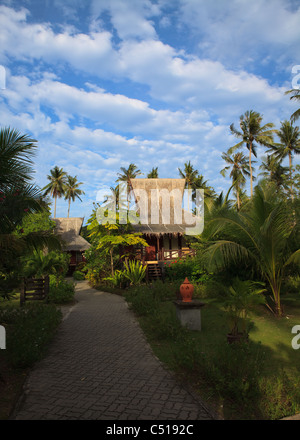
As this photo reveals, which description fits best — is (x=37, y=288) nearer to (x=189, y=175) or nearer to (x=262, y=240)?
(x=262, y=240)

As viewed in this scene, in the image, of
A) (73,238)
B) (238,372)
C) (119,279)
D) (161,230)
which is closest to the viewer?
(238,372)

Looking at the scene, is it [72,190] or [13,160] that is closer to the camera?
[13,160]

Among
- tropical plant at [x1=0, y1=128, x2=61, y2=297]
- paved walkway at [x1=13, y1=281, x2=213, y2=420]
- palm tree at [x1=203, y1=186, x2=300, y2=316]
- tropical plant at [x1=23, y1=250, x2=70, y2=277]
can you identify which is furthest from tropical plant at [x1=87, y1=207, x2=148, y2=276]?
tropical plant at [x1=0, y1=128, x2=61, y2=297]

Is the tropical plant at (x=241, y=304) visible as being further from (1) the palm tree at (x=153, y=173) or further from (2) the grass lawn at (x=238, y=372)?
(1) the palm tree at (x=153, y=173)

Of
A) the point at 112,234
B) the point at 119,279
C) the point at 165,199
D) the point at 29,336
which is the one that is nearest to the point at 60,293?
the point at 119,279

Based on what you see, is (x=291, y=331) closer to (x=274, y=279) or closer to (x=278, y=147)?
(x=274, y=279)

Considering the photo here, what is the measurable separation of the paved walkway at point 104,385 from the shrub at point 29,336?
256 mm

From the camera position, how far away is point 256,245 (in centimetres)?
891

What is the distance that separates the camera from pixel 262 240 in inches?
334

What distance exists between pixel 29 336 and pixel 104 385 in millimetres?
2104

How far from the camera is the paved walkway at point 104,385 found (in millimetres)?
3453

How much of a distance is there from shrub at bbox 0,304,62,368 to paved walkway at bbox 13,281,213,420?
10.1 inches

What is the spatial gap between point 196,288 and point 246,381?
8511mm

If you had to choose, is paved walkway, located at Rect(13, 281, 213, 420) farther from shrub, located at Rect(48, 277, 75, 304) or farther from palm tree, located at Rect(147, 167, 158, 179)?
palm tree, located at Rect(147, 167, 158, 179)
